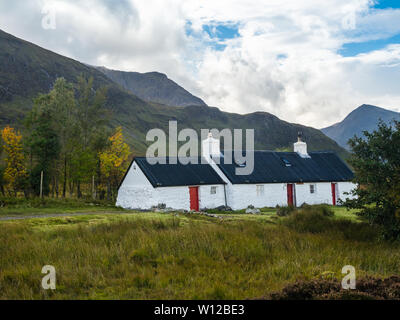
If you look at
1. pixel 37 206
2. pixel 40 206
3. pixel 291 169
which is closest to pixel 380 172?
pixel 291 169

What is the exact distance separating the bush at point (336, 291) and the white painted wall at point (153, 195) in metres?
23.3

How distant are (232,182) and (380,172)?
721 inches

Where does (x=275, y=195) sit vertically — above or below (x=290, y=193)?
below

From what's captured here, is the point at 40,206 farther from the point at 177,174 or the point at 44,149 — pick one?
the point at 177,174

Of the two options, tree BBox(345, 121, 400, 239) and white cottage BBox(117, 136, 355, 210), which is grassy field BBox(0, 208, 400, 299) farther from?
white cottage BBox(117, 136, 355, 210)

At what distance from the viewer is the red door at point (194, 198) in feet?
109

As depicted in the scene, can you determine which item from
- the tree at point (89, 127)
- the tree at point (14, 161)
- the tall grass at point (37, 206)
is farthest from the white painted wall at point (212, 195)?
the tree at point (14, 161)

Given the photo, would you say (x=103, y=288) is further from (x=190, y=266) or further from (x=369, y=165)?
(x=369, y=165)

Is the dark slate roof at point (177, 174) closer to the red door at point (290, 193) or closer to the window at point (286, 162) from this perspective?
the red door at point (290, 193)

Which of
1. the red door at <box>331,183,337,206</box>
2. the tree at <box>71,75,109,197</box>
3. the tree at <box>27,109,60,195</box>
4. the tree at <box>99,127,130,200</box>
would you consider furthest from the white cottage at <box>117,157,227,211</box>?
the red door at <box>331,183,337,206</box>

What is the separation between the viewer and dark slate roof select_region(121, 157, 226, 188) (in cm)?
3193

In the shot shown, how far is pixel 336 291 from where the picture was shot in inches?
Result: 328

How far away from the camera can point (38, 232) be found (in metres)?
14.2

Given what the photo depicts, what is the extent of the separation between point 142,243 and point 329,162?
34406mm
